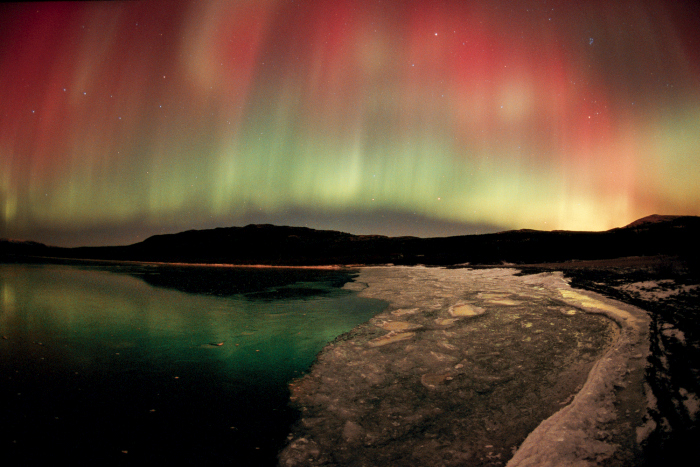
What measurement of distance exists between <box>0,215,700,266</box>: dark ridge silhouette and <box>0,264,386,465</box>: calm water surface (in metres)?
20.7

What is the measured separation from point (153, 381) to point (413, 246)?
56.6 metres

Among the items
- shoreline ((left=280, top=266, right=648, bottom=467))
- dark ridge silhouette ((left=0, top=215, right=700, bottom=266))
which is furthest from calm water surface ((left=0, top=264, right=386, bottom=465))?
dark ridge silhouette ((left=0, top=215, right=700, bottom=266))

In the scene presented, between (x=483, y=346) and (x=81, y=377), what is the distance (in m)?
6.23

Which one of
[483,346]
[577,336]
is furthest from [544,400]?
[577,336]

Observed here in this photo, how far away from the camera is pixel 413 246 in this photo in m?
58.8

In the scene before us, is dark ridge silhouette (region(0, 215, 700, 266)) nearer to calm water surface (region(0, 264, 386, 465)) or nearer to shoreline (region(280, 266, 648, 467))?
shoreline (region(280, 266, 648, 467))

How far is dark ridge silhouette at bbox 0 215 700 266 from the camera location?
29734 millimetres

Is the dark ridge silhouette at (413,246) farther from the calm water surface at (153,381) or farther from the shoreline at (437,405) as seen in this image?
the calm water surface at (153,381)

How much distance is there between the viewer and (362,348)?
5598 millimetres

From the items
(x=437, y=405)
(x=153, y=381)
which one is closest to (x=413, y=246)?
(x=437, y=405)

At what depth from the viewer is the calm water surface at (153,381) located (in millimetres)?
2836

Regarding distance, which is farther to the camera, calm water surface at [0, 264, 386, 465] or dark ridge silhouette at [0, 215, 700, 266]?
dark ridge silhouette at [0, 215, 700, 266]

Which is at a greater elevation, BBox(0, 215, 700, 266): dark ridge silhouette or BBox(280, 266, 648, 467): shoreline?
BBox(0, 215, 700, 266): dark ridge silhouette

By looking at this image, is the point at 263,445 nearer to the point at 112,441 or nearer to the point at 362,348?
the point at 112,441
